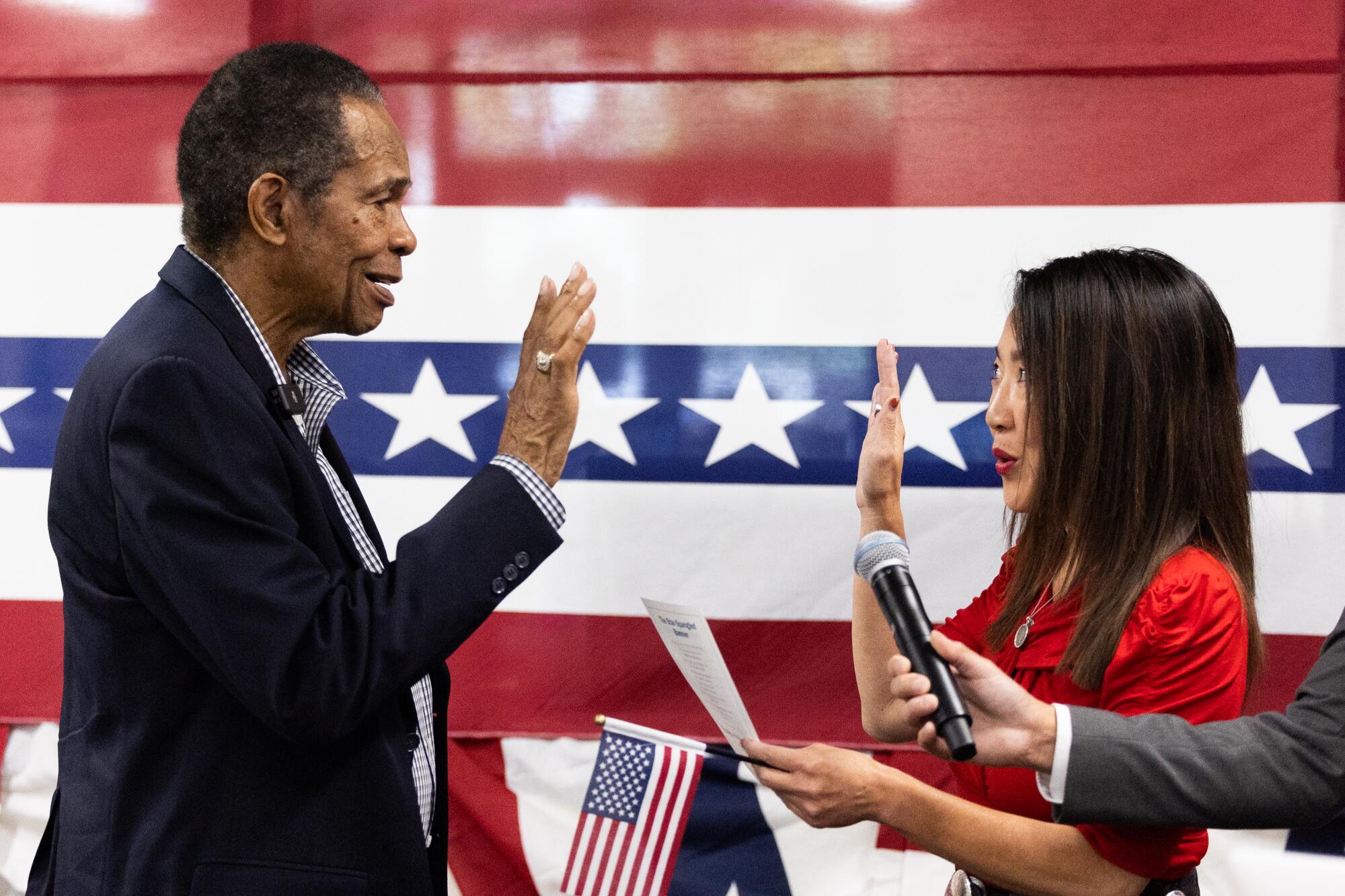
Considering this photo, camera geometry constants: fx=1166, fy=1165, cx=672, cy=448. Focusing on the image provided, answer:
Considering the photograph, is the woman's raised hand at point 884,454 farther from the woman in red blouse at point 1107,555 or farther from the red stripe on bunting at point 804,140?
the red stripe on bunting at point 804,140

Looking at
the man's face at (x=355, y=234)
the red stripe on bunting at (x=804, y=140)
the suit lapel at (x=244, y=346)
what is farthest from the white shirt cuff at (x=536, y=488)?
the red stripe on bunting at (x=804, y=140)

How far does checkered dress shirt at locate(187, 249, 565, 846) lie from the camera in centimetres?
113

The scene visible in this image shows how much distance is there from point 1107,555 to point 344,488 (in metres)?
0.83

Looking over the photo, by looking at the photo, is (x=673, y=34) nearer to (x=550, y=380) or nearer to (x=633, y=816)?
(x=550, y=380)

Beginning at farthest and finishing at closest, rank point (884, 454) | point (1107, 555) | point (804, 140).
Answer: point (804, 140), point (884, 454), point (1107, 555)

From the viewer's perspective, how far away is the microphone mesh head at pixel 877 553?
114 centimetres

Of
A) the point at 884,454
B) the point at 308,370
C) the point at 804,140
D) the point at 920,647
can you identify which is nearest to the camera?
the point at 920,647

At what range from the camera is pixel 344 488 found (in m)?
1.30

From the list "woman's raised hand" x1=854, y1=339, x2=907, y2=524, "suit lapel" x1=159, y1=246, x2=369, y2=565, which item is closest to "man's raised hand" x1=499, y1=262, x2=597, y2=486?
"suit lapel" x1=159, y1=246, x2=369, y2=565

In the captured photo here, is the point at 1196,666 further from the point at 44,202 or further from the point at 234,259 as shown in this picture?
the point at 44,202

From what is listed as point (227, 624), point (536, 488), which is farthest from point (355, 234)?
point (227, 624)

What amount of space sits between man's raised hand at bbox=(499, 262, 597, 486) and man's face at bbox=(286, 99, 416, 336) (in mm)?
184

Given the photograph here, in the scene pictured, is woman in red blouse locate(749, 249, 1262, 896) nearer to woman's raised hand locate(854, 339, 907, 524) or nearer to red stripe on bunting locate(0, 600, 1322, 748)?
woman's raised hand locate(854, 339, 907, 524)

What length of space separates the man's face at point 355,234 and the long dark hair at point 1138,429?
2.35 ft
